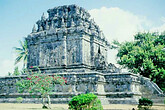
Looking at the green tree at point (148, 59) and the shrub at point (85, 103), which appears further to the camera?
the green tree at point (148, 59)

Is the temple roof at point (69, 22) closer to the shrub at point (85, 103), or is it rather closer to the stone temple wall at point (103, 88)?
the stone temple wall at point (103, 88)

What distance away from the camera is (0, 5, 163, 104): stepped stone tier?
875 inches

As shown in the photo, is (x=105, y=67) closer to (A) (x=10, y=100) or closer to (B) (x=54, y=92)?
(B) (x=54, y=92)

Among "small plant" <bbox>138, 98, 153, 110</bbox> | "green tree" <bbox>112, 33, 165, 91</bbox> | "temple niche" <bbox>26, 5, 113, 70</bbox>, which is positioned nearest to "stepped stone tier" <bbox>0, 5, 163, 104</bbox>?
"temple niche" <bbox>26, 5, 113, 70</bbox>

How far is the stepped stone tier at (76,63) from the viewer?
22219 mm

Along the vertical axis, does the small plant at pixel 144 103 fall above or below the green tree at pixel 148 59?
below

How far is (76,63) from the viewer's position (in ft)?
83.6

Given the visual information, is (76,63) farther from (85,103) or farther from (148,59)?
(85,103)

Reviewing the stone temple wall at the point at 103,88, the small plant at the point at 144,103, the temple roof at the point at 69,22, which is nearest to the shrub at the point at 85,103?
the small plant at the point at 144,103

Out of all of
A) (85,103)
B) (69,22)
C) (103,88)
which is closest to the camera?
(85,103)

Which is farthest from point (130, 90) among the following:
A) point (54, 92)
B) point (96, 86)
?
point (54, 92)

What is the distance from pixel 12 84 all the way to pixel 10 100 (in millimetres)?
1699

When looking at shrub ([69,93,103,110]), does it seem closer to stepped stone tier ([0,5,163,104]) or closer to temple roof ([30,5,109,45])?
stepped stone tier ([0,5,163,104])

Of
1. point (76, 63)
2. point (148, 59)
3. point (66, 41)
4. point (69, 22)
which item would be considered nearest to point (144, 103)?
point (76, 63)
